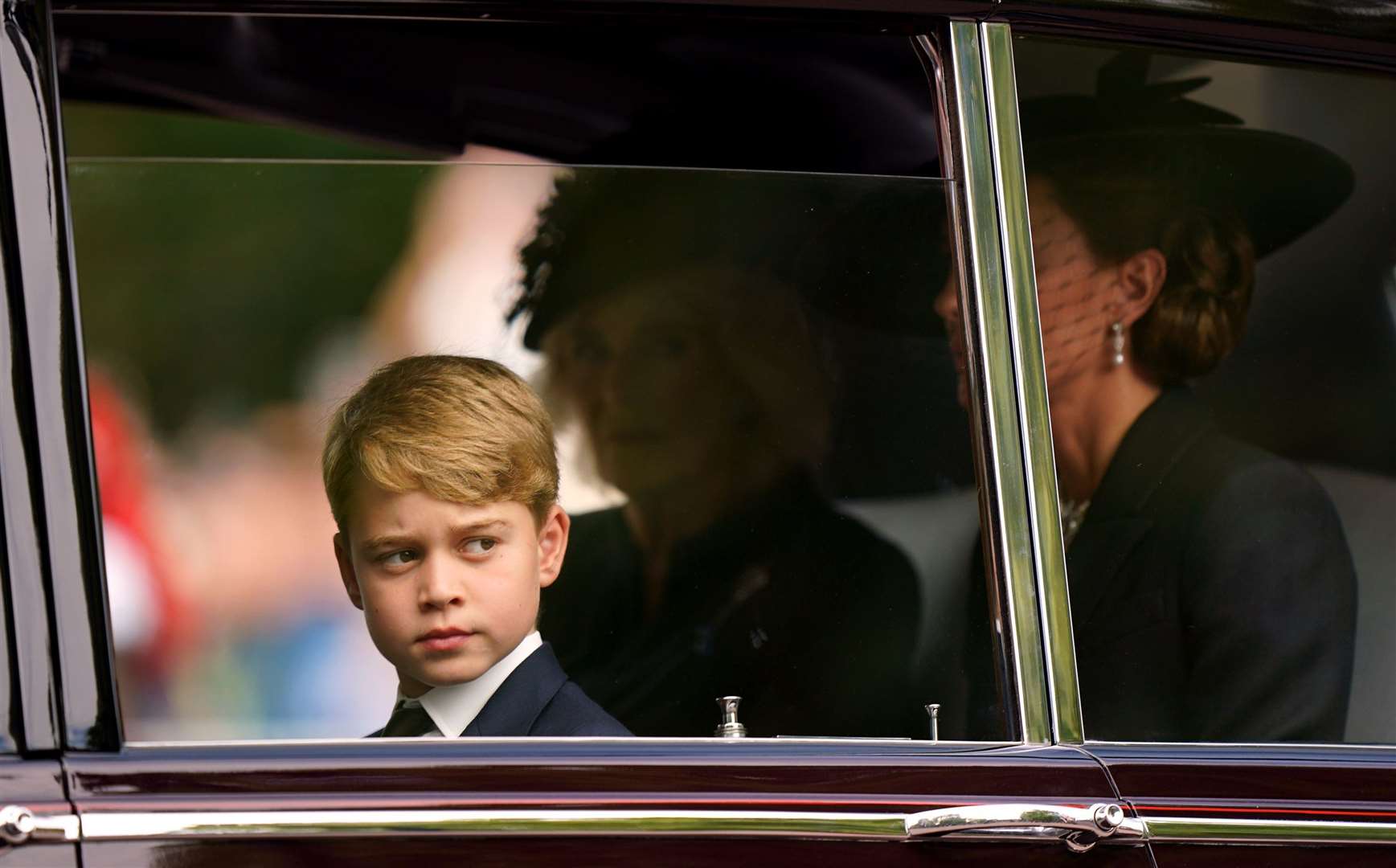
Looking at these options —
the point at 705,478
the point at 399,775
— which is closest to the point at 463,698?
the point at 399,775

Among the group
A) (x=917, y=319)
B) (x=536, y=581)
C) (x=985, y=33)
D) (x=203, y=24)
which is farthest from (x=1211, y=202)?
(x=203, y=24)

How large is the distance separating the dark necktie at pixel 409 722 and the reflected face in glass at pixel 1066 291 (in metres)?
0.96

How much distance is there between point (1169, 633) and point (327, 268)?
120 centimetres

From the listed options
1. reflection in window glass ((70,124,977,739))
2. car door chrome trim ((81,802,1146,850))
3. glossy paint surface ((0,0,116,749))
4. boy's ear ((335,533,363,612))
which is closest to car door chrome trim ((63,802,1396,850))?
car door chrome trim ((81,802,1146,850))

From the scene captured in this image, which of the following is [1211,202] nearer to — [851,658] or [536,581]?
[851,658]

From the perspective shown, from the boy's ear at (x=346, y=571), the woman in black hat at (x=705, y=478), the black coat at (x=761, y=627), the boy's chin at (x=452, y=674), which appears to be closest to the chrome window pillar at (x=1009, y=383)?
the woman in black hat at (x=705, y=478)

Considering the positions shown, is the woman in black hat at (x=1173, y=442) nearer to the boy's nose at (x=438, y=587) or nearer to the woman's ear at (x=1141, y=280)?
the woman's ear at (x=1141, y=280)

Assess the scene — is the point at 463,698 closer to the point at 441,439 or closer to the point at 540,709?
the point at 540,709

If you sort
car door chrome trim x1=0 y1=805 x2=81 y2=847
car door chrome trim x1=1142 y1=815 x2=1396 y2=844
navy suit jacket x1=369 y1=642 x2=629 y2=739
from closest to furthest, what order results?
car door chrome trim x1=0 y1=805 x2=81 y2=847 → car door chrome trim x1=1142 y1=815 x2=1396 y2=844 → navy suit jacket x1=369 y1=642 x2=629 y2=739

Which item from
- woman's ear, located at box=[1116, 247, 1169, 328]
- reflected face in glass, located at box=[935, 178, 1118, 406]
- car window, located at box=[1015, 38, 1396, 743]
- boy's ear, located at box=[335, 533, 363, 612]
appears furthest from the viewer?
woman's ear, located at box=[1116, 247, 1169, 328]

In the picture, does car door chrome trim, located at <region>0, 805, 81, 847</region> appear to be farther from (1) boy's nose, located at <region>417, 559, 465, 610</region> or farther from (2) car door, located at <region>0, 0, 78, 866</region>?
(1) boy's nose, located at <region>417, 559, 465, 610</region>

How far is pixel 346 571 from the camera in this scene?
2.10 metres

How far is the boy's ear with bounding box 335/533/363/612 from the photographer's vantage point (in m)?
2.10

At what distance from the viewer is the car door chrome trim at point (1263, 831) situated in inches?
69.4
